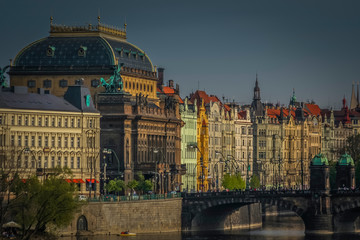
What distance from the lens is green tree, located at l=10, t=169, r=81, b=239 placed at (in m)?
167

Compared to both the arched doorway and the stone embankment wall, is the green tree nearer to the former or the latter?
the stone embankment wall

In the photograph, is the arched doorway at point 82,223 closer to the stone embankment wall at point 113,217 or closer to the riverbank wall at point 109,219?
the riverbank wall at point 109,219

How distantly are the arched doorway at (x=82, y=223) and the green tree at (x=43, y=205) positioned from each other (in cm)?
1200

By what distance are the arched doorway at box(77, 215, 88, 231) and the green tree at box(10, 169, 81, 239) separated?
39.4 ft

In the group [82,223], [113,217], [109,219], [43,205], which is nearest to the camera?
[43,205]

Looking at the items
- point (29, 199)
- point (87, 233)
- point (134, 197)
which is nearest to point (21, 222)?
point (29, 199)

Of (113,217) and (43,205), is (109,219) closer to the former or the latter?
(113,217)

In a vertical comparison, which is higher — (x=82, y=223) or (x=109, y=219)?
(x=109, y=219)

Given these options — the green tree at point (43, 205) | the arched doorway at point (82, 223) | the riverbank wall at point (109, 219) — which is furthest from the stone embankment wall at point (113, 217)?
the green tree at point (43, 205)

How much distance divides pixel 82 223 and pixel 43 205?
1984 centimetres

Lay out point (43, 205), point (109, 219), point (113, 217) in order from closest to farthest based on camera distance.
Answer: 1. point (43, 205)
2. point (109, 219)
3. point (113, 217)

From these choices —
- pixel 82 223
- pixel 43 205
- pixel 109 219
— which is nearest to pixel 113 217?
pixel 109 219

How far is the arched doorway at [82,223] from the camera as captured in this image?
188 m

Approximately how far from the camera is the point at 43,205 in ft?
554
